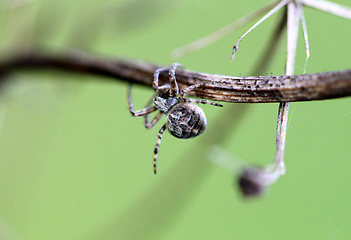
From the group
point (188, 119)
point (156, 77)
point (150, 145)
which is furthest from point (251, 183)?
point (150, 145)

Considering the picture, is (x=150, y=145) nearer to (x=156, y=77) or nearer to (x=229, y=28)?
(x=156, y=77)

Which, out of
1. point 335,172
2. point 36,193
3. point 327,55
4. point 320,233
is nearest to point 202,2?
point 327,55

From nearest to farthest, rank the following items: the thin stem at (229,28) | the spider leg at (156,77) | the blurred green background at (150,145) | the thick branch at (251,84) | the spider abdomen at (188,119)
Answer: the thick branch at (251,84) < the thin stem at (229,28) < the spider leg at (156,77) < the spider abdomen at (188,119) < the blurred green background at (150,145)

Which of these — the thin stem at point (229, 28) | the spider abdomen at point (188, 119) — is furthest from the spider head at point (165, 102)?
the thin stem at point (229, 28)

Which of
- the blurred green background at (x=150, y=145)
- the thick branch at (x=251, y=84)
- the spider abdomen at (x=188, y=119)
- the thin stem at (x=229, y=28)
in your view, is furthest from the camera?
the blurred green background at (x=150, y=145)

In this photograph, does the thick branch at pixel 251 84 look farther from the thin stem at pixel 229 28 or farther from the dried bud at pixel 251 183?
the dried bud at pixel 251 183

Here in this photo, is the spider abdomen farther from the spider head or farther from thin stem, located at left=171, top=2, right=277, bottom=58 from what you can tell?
thin stem, located at left=171, top=2, right=277, bottom=58

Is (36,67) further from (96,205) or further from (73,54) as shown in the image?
(96,205)

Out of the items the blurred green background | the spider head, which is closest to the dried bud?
the blurred green background
